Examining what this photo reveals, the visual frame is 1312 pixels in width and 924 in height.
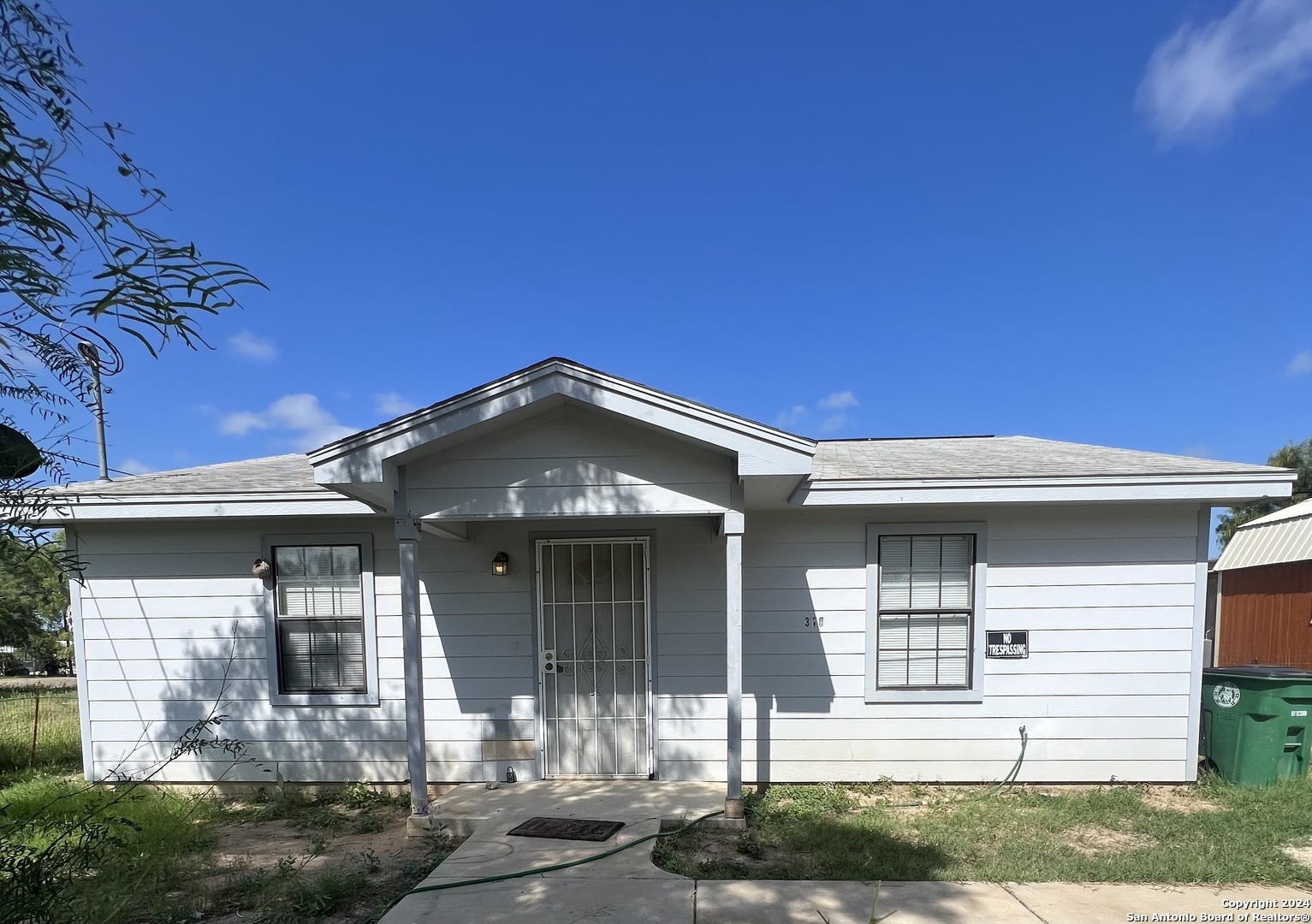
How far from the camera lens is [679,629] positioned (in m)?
5.05

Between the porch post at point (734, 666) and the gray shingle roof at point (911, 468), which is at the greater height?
the gray shingle roof at point (911, 468)

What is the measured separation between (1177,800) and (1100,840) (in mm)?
1333

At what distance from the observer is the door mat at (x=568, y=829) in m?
3.93

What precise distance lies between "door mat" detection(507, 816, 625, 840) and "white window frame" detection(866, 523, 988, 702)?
233cm

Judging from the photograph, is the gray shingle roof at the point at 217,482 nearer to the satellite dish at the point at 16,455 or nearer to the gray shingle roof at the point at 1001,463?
the satellite dish at the point at 16,455

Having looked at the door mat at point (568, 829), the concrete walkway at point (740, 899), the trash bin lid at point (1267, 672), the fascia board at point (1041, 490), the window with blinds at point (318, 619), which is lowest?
the concrete walkway at point (740, 899)

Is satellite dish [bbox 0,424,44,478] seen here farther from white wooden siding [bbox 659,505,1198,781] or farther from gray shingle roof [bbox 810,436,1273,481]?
white wooden siding [bbox 659,505,1198,781]

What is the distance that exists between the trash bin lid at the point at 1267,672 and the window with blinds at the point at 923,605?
2.15 m

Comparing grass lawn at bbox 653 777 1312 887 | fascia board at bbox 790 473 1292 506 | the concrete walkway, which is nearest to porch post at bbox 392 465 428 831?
the concrete walkway

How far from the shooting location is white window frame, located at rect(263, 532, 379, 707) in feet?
16.7

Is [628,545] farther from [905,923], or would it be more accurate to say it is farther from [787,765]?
[905,923]

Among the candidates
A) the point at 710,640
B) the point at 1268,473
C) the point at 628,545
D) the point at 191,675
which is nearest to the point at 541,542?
the point at 628,545

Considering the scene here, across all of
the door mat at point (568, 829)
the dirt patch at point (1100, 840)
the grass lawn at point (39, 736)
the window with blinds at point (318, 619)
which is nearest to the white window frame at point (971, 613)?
the dirt patch at point (1100, 840)

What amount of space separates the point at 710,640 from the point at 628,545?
104 centimetres
